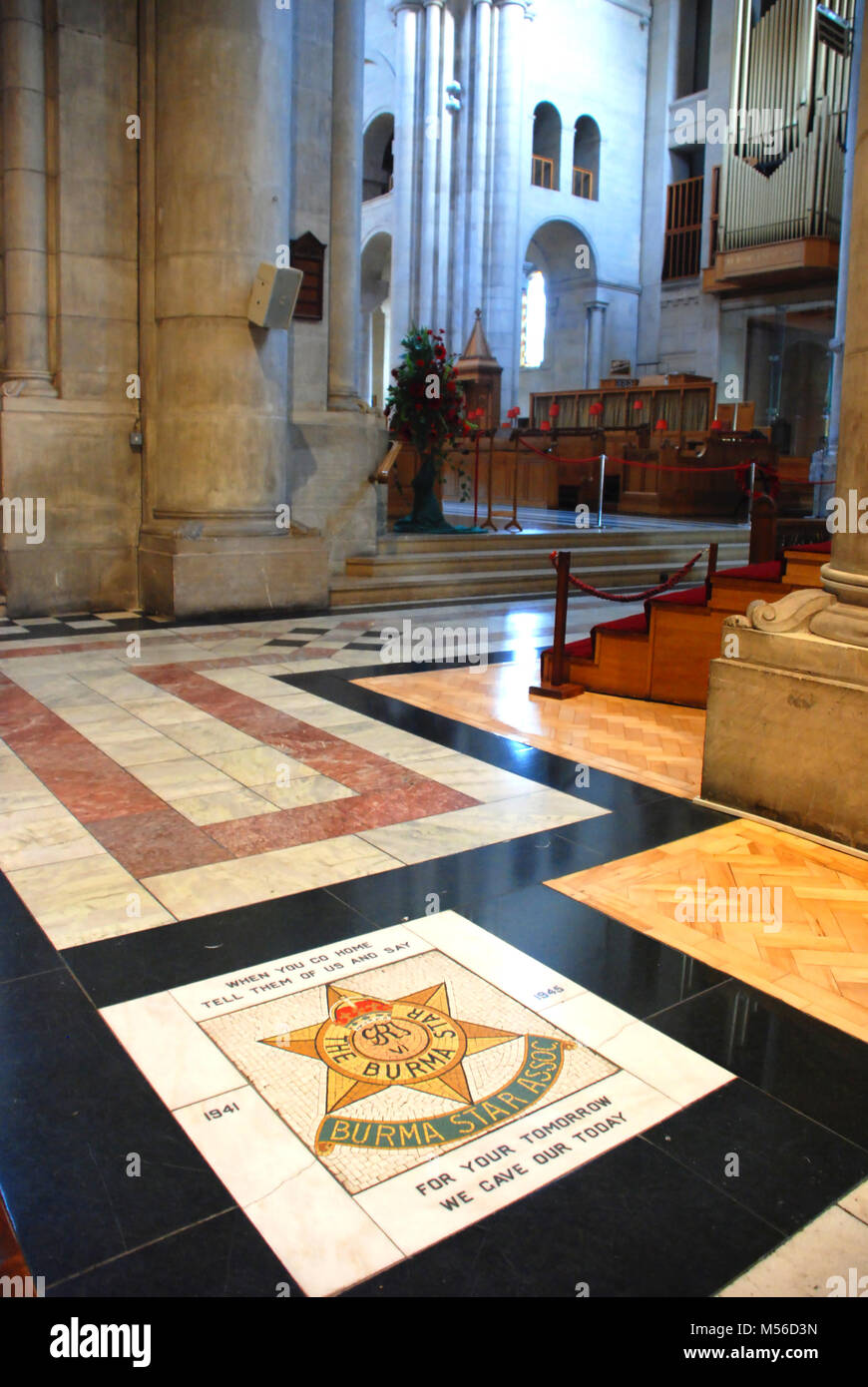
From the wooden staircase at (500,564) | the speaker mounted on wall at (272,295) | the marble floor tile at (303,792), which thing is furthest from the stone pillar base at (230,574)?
the marble floor tile at (303,792)

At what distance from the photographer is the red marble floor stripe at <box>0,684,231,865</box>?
418 cm

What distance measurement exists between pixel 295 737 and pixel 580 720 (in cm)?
159

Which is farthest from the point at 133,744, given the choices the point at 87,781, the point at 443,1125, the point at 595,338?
the point at 595,338

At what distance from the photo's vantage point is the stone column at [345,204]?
33.2 feet

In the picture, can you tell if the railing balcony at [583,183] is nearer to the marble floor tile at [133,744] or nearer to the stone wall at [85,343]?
the stone wall at [85,343]

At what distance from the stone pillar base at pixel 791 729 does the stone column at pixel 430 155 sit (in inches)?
752

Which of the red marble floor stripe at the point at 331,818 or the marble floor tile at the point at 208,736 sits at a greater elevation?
the marble floor tile at the point at 208,736

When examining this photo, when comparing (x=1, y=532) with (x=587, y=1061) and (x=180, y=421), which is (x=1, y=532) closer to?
(x=180, y=421)

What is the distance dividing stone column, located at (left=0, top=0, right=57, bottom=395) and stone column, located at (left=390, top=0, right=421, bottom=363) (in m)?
13.3

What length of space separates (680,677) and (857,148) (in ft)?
9.91

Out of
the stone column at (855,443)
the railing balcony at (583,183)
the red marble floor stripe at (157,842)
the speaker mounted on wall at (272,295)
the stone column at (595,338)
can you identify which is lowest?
the red marble floor stripe at (157,842)

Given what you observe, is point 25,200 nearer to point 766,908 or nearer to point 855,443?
point 855,443

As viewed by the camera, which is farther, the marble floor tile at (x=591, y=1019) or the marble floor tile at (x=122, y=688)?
the marble floor tile at (x=122, y=688)

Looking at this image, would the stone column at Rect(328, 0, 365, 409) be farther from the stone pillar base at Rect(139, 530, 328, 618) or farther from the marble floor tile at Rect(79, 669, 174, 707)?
the marble floor tile at Rect(79, 669, 174, 707)
